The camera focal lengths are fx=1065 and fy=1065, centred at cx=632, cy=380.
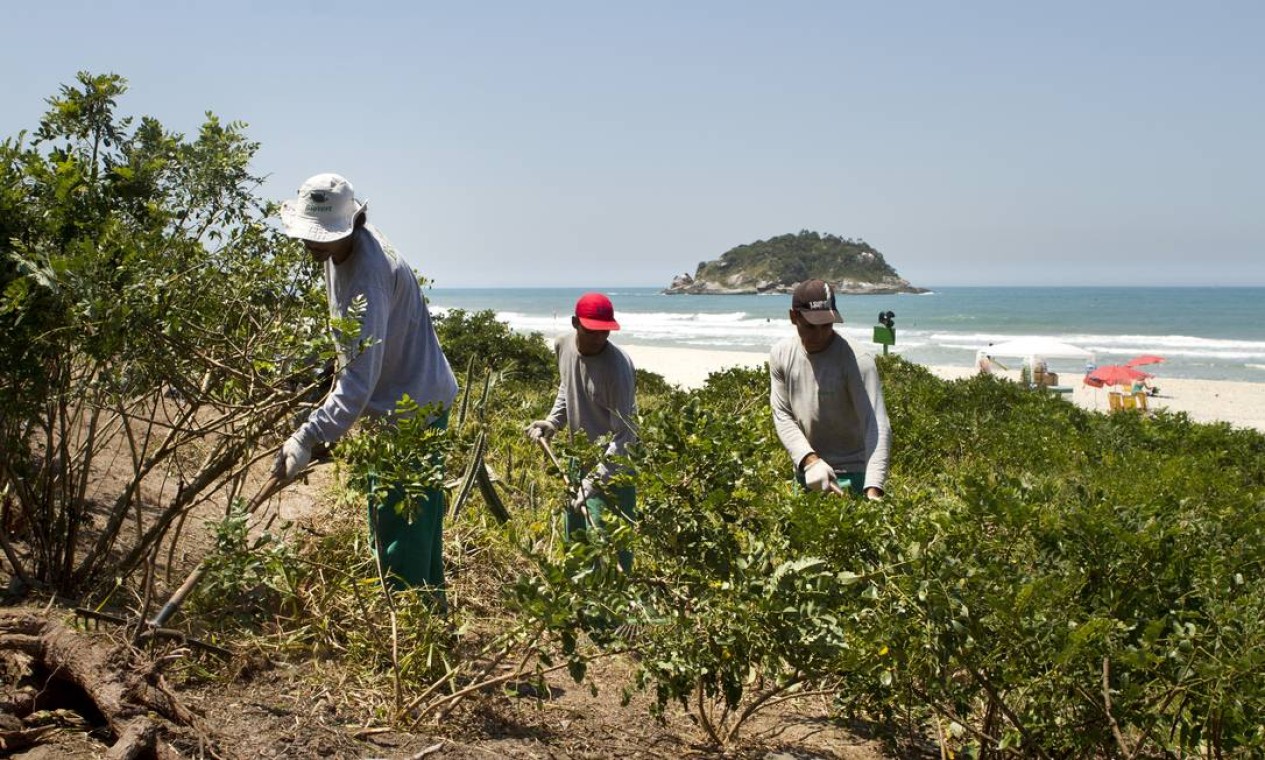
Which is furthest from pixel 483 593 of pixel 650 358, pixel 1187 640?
pixel 650 358

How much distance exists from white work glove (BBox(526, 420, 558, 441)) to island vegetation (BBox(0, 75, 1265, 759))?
1.20 m

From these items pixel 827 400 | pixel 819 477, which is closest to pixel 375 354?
pixel 819 477

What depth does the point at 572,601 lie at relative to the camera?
9.45 feet

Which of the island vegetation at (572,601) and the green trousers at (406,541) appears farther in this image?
the green trousers at (406,541)

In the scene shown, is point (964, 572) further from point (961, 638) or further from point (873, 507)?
point (873, 507)

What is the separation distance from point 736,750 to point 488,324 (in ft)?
34.0

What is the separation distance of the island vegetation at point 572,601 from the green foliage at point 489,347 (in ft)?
26.1

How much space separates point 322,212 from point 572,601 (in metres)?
1.60

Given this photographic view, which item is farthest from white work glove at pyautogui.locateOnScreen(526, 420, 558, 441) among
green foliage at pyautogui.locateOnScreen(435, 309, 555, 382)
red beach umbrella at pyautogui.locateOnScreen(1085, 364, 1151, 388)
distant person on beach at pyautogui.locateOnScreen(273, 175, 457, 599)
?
red beach umbrella at pyautogui.locateOnScreen(1085, 364, 1151, 388)

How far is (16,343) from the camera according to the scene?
341 centimetres

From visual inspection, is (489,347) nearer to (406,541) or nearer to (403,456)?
(406,541)

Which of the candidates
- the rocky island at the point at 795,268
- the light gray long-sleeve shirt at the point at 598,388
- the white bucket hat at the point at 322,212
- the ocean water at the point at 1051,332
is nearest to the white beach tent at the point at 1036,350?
the ocean water at the point at 1051,332

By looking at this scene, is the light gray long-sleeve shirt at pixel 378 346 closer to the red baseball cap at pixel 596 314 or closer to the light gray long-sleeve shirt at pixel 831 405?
the red baseball cap at pixel 596 314

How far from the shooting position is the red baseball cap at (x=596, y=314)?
5070mm
